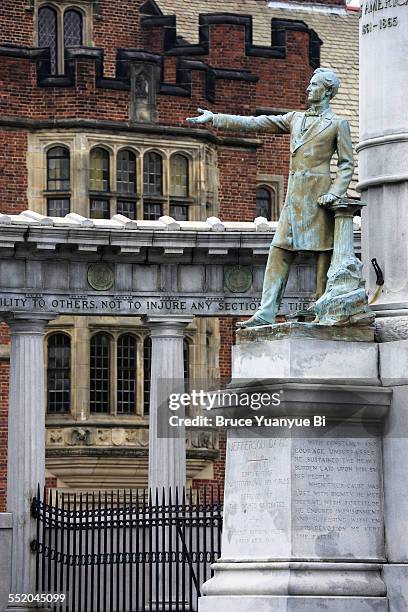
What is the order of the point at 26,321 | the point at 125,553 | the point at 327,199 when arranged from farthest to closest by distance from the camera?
the point at 26,321, the point at 125,553, the point at 327,199

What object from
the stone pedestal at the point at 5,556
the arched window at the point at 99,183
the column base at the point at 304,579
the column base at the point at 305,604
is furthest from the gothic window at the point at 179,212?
the column base at the point at 305,604

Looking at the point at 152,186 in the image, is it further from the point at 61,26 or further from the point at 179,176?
the point at 61,26

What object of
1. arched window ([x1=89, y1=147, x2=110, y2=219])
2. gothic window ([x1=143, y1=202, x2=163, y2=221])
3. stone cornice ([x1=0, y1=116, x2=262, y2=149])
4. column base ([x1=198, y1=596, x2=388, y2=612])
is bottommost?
column base ([x1=198, y1=596, x2=388, y2=612])

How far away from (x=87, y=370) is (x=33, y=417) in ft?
35.8

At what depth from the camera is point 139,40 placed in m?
53.9

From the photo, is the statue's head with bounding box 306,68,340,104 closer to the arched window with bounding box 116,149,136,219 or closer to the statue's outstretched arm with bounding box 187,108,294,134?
the statue's outstretched arm with bounding box 187,108,294,134

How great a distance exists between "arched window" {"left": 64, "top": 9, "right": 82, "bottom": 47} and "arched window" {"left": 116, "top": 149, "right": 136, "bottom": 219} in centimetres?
486

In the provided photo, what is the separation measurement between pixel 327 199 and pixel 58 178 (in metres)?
26.9

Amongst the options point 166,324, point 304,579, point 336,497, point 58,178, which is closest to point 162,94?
point 58,178

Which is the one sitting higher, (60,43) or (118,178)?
(60,43)

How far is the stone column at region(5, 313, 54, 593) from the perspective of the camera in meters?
36.3

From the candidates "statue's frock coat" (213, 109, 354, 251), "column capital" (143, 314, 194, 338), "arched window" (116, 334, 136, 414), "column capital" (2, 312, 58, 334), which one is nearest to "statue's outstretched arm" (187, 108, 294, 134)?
"statue's frock coat" (213, 109, 354, 251)

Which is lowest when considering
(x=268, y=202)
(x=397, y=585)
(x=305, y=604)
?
(x=305, y=604)

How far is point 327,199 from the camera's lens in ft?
72.3
